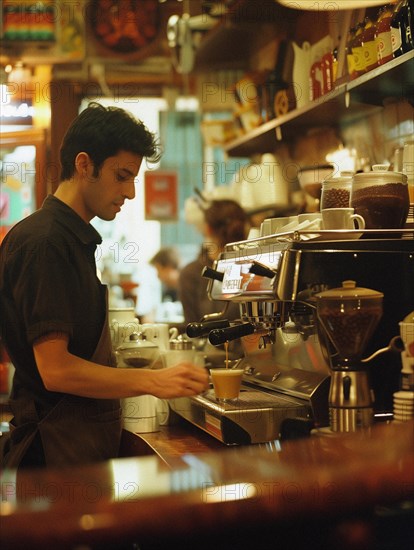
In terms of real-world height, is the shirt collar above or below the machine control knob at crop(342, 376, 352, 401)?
above

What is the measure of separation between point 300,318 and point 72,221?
70 centimetres

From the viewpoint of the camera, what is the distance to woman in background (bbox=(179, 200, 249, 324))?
14.1ft

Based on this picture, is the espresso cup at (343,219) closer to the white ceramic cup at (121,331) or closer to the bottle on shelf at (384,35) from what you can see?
the bottle on shelf at (384,35)

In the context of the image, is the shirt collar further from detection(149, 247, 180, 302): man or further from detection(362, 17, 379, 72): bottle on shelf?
detection(149, 247, 180, 302): man

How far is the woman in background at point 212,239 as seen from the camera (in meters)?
4.29

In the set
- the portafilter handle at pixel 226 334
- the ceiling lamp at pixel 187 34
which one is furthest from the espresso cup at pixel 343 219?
the ceiling lamp at pixel 187 34

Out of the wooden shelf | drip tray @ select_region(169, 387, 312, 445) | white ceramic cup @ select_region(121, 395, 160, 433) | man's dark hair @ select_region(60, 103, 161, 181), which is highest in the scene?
the wooden shelf

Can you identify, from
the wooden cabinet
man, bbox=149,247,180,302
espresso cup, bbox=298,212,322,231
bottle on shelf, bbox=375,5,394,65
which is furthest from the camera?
man, bbox=149,247,180,302

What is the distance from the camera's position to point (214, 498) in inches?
42.4

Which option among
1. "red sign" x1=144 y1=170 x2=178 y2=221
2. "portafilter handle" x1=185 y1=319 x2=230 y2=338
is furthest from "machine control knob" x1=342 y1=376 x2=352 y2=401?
"red sign" x1=144 y1=170 x2=178 y2=221

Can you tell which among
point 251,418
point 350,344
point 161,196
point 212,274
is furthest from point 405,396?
point 161,196

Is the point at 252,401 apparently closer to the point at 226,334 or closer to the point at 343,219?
the point at 226,334

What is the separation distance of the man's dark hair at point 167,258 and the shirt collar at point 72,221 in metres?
4.65

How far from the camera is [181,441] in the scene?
2.30 meters
